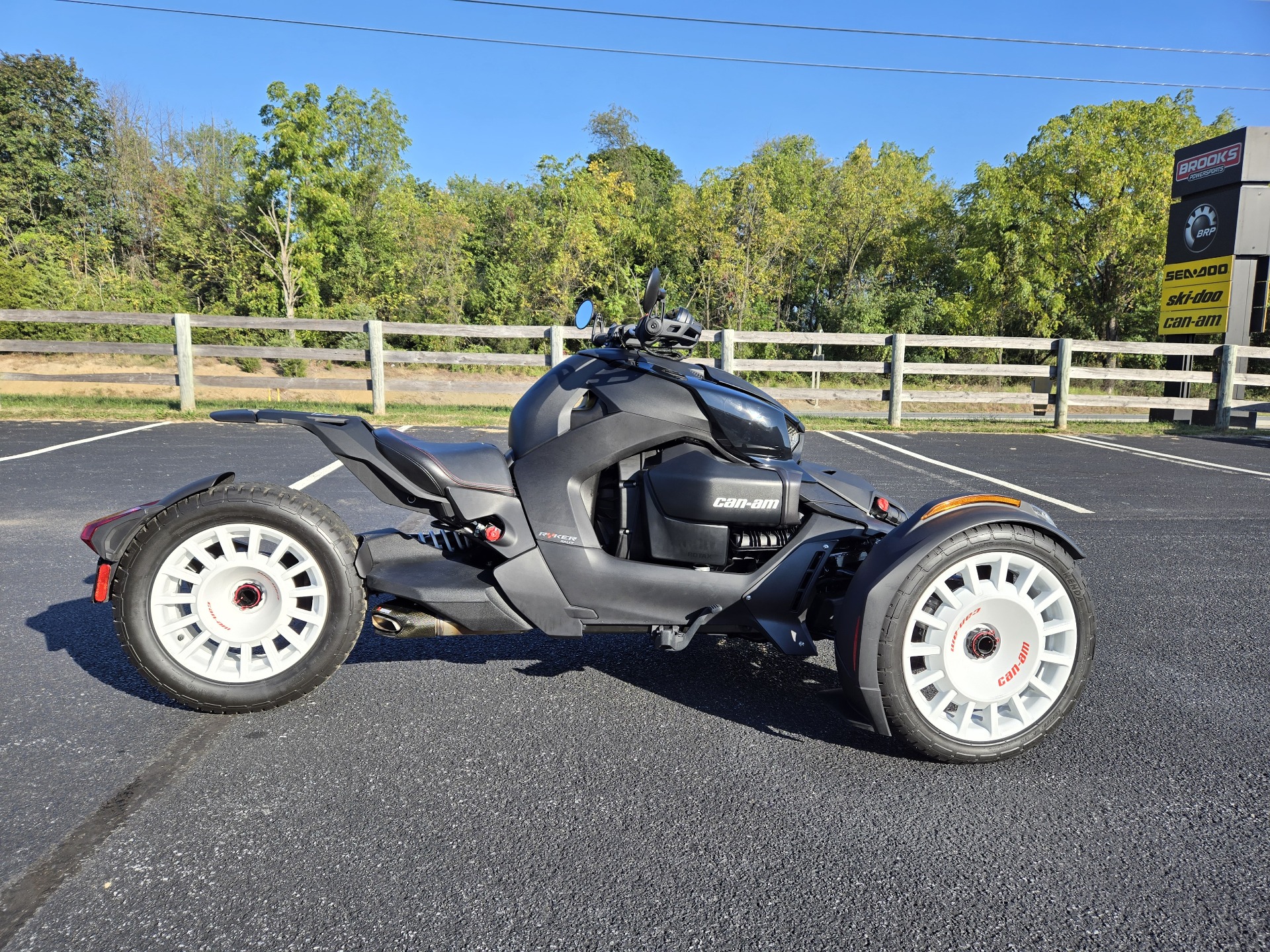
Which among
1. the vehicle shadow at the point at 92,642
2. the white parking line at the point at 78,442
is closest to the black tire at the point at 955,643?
the vehicle shadow at the point at 92,642

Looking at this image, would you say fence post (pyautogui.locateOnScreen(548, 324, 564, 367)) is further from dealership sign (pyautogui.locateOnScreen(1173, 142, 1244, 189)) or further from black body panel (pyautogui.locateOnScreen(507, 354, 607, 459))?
dealership sign (pyautogui.locateOnScreen(1173, 142, 1244, 189))

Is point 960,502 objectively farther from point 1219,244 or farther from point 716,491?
point 1219,244

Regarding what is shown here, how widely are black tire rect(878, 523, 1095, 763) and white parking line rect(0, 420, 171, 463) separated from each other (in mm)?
8140

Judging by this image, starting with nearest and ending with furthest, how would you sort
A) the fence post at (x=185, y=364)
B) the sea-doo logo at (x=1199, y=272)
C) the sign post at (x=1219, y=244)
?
the fence post at (x=185, y=364), the sign post at (x=1219, y=244), the sea-doo logo at (x=1199, y=272)

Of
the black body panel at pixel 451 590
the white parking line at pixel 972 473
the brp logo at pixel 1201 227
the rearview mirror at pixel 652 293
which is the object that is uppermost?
the brp logo at pixel 1201 227

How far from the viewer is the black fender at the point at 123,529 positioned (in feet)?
8.51

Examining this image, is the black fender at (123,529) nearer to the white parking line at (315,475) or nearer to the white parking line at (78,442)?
the white parking line at (315,475)

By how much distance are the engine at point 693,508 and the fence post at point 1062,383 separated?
1201 cm

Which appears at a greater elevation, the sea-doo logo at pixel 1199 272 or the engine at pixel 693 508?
the sea-doo logo at pixel 1199 272

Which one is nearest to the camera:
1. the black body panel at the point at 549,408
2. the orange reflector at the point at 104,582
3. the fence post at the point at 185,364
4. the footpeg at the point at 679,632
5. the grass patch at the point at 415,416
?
the orange reflector at the point at 104,582

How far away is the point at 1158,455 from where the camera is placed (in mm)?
10133

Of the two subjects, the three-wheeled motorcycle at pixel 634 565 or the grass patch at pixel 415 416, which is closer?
the three-wheeled motorcycle at pixel 634 565

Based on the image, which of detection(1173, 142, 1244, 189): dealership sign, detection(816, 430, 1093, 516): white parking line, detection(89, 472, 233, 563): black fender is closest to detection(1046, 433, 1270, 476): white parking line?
detection(816, 430, 1093, 516): white parking line

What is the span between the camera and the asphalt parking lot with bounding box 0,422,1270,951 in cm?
176
